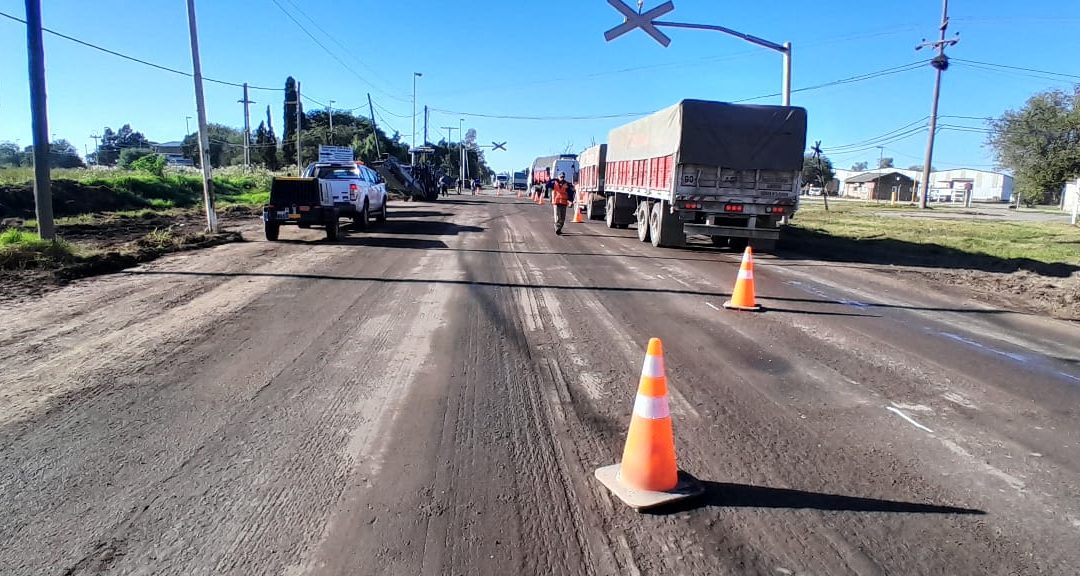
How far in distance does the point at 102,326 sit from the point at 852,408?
23.0 feet

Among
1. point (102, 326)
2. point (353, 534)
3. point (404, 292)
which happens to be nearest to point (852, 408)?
A: point (353, 534)

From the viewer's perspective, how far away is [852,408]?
468 cm

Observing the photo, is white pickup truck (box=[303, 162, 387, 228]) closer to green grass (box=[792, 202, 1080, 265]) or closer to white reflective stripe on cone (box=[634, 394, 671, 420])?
white reflective stripe on cone (box=[634, 394, 671, 420])

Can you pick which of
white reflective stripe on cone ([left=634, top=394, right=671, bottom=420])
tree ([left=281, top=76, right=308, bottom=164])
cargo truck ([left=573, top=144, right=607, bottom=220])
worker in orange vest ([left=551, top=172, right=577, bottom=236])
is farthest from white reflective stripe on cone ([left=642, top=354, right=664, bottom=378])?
tree ([left=281, top=76, right=308, bottom=164])

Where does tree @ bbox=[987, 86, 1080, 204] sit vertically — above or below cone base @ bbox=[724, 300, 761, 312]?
above

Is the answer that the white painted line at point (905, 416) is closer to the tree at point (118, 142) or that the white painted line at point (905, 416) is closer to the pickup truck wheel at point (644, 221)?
the pickup truck wheel at point (644, 221)

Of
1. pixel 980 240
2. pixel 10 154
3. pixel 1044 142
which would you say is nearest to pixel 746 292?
pixel 980 240

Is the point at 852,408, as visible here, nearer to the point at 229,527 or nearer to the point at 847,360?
the point at 847,360

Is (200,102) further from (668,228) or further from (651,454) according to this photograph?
(651,454)

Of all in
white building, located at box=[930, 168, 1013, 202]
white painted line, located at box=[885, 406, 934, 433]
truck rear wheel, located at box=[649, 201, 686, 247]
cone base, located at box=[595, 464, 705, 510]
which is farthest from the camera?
white building, located at box=[930, 168, 1013, 202]

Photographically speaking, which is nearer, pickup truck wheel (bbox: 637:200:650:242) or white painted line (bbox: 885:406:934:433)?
white painted line (bbox: 885:406:934:433)

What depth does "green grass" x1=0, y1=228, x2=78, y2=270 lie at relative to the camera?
979 centimetres

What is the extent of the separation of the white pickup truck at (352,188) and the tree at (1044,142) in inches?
953

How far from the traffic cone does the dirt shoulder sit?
8134 mm
